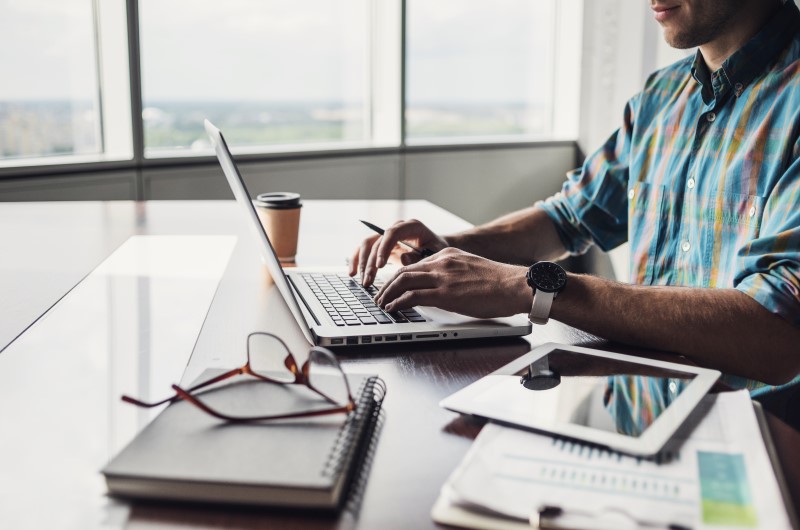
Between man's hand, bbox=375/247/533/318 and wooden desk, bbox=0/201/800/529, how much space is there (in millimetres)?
50

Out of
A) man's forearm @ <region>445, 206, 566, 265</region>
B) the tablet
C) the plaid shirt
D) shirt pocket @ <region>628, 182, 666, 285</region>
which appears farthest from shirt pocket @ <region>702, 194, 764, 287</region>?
the tablet

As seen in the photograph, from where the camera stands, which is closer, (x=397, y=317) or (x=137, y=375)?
(x=137, y=375)

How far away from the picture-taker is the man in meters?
0.94

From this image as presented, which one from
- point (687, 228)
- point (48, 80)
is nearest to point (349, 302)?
point (687, 228)

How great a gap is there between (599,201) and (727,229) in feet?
1.10

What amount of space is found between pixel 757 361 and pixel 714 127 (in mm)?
488

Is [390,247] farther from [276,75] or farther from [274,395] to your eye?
[276,75]

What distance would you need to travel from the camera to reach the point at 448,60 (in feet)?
12.3

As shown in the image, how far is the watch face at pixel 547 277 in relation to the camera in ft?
3.12

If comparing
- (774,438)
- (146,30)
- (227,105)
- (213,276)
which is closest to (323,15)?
(227,105)

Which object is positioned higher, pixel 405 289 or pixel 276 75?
pixel 276 75

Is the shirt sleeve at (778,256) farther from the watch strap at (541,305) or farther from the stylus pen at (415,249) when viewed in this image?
the stylus pen at (415,249)

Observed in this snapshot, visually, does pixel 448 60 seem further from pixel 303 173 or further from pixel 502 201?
pixel 303 173

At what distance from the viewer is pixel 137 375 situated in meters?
0.82
